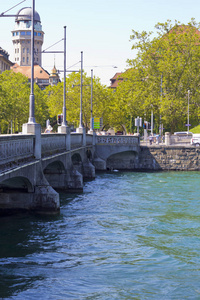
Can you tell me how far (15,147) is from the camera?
58.4 feet

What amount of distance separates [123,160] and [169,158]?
4.68m

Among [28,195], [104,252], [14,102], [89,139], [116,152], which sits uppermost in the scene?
[14,102]

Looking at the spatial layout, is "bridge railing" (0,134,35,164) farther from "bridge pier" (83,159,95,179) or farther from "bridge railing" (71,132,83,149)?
"bridge pier" (83,159,95,179)

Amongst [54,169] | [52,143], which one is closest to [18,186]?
[52,143]

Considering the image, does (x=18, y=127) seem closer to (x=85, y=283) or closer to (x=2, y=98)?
(x=2, y=98)

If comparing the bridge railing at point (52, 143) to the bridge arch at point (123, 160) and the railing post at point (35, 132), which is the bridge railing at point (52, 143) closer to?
the railing post at point (35, 132)

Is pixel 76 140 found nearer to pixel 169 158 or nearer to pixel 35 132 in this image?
pixel 35 132

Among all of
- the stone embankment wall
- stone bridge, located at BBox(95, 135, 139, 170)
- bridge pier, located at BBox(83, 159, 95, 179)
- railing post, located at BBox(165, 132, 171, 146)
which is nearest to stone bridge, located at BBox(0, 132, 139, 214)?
bridge pier, located at BBox(83, 159, 95, 179)

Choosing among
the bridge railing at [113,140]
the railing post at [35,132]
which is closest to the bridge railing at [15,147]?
the railing post at [35,132]

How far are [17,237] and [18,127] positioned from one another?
223 ft

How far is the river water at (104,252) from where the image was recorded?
1302 cm

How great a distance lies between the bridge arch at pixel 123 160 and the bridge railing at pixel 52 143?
870 inches

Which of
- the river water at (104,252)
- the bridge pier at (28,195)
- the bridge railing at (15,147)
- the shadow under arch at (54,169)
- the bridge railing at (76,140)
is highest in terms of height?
the bridge railing at (76,140)

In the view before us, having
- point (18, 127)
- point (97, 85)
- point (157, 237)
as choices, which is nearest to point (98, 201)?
point (157, 237)
